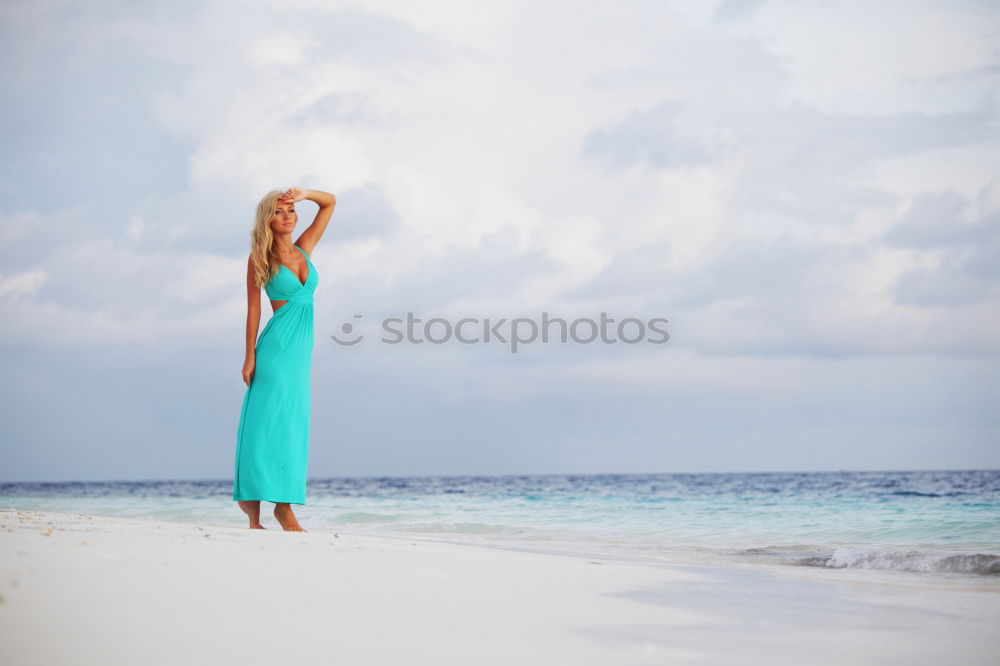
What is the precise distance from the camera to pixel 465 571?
3668 mm

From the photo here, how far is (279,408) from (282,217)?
1141 mm

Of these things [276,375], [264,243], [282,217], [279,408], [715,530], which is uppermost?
[282,217]

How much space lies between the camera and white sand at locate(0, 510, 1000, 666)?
7.77ft

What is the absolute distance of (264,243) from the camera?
17.2 ft

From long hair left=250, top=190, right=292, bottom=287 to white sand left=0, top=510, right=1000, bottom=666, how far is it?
5.68ft

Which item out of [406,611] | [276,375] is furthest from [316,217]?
[406,611]

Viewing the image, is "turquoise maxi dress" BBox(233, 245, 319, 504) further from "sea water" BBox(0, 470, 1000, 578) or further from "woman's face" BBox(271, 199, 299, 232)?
"sea water" BBox(0, 470, 1000, 578)

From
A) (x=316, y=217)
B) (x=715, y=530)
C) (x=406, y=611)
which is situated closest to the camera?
(x=406, y=611)

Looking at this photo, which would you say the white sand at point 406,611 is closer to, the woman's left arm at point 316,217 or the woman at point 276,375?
the woman at point 276,375

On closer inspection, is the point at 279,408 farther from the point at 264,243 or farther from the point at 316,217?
the point at 316,217

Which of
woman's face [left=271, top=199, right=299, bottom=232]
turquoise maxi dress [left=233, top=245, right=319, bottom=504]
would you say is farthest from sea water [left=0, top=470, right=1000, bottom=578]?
woman's face [left=271, top=199, right=299, bottom=232]

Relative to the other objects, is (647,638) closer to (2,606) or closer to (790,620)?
(790,620)

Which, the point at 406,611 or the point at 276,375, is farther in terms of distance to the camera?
the point at 276,375

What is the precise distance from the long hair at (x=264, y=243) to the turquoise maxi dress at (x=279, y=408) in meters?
0.05
